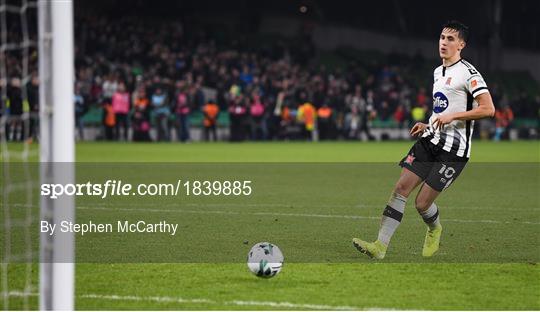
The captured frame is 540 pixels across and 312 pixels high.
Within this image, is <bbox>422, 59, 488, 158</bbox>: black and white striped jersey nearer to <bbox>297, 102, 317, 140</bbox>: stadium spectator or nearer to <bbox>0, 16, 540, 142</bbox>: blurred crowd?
<bbox>0, 16, 540, 142</bbox>: blurred crowd

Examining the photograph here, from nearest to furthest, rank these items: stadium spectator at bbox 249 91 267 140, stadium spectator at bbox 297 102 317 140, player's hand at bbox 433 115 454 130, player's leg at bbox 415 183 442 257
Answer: player's hand at bbox 433 115 454 130
player's leg at bbox 415 183 442 257
stadium spectator at bbox 249 91 267 140
stadium spectator at bbox 297 102 317 140

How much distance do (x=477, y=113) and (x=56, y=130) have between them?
425 centimetres

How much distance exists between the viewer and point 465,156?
9.03 metres

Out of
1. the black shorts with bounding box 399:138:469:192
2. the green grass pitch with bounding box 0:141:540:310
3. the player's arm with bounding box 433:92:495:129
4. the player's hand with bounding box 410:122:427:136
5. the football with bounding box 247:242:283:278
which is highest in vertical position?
the player's arm with bounding box 433:92:495:129

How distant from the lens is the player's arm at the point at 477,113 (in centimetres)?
864

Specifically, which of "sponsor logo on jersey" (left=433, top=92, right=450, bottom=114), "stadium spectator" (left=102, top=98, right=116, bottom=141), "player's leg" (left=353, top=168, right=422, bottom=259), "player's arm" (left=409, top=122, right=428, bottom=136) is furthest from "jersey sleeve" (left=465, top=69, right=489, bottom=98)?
"stadium spectator" (left=102, top=98, right=116, bottom=141)

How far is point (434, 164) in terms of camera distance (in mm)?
9070

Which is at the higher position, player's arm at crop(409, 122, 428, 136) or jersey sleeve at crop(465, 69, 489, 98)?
jersey sleeve at crop(465, 69, 489, 98)

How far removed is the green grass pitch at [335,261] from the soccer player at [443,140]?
17.6 inches

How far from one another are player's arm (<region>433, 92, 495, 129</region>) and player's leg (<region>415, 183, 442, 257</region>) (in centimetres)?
72

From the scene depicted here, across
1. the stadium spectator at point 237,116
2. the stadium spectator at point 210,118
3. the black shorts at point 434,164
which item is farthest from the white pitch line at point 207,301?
the stadium spectator at point 237,116

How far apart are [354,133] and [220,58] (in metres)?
6.23

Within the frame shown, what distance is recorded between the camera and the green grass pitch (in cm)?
702

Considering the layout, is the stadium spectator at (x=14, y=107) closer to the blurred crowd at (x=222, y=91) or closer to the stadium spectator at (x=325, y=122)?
the blurred crowd at (x=222, y=91)
